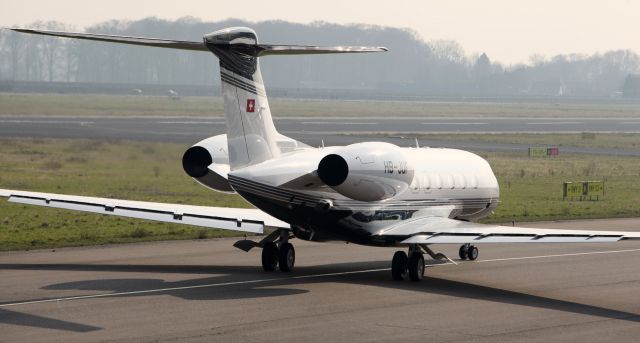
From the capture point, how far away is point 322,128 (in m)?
116

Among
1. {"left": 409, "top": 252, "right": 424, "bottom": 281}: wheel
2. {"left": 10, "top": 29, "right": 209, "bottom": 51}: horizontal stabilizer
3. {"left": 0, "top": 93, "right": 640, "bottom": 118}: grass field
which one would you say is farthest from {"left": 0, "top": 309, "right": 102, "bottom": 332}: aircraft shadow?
{"left": 0, "top": 93, "right": 640, "bottom": 118}: grass field

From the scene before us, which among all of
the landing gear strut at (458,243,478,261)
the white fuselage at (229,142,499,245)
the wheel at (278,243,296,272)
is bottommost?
the landing gear strut at (458,243,478,261)

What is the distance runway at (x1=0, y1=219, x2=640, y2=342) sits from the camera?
21359 mm

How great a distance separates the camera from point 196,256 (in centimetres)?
3394

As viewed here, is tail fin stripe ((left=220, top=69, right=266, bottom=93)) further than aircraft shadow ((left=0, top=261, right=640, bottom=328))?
Yes

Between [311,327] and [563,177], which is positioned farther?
[563,177]

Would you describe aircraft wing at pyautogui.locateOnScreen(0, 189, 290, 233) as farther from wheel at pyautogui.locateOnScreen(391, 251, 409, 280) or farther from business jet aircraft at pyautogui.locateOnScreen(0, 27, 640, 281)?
wheel at pyautogui.locateOnScreen(391, 251, 409, 280)

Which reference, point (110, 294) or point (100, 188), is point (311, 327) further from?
point (100, 188)

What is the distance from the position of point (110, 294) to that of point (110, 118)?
96779 millimetres

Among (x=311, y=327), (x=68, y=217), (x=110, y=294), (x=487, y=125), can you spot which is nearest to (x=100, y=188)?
(x=68, y=217)

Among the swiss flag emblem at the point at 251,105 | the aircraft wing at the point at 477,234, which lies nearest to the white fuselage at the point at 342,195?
the aircraft wing at the point at 477,234

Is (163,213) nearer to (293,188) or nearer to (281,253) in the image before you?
(281,253)

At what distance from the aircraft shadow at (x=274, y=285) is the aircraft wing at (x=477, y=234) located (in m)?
1.19

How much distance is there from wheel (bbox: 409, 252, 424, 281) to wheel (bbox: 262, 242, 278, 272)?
3.67 meters
